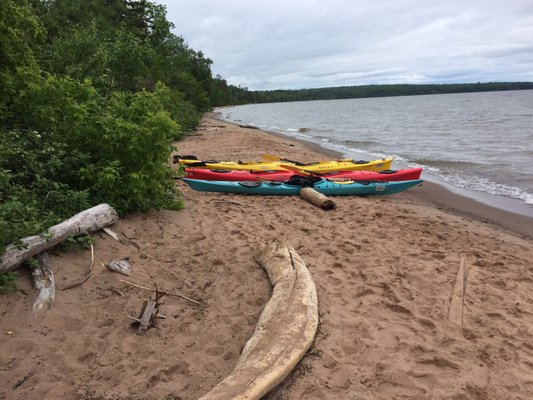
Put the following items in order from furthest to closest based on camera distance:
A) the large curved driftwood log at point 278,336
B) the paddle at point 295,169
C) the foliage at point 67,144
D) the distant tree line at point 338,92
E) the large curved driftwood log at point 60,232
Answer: the distant tree line at point 338,92, the paddle at point 295,169, the foliage at point 67,144, the large curved driftwood log at point 60,232, the large curved driftwood log at point 278,336

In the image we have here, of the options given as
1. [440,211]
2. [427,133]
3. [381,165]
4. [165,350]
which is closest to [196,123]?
[427,133]

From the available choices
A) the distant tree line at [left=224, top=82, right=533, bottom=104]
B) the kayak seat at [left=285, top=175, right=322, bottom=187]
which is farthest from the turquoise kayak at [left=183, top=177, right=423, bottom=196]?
the distant tree line at [left=224, top=82, right=533, bottom=104]

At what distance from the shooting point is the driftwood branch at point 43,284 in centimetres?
327

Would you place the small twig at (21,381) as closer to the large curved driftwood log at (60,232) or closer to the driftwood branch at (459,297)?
the large curved driftwood log at (60,232)

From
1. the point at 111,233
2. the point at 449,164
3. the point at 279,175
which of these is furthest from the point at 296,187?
the point at 449,164

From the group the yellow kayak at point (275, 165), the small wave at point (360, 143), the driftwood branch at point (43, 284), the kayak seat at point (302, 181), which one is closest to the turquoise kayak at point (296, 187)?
the kayak seat at point (302, 181)

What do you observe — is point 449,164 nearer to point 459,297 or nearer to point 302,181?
point 302,181

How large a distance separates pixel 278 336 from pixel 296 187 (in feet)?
18.3

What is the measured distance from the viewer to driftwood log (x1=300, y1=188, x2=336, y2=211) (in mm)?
7492

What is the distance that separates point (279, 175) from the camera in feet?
30.2

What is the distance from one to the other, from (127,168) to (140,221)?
73cm

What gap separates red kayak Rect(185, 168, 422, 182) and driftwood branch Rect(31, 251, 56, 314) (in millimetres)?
5313

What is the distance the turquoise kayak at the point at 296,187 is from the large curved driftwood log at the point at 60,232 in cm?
366

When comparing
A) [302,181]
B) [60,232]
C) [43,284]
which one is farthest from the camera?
[302,181]
